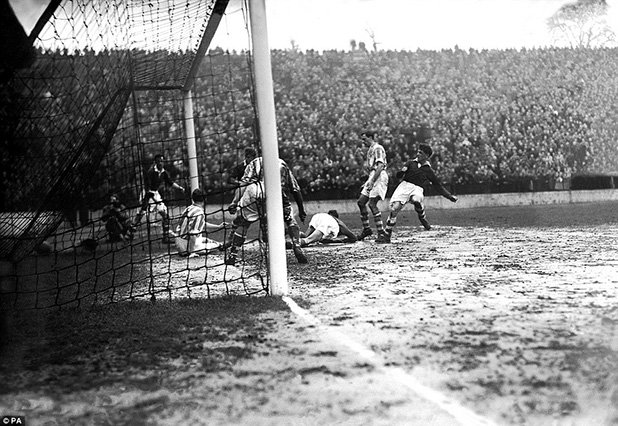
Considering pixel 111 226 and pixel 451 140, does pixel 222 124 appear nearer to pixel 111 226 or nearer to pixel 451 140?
pixel 451 140

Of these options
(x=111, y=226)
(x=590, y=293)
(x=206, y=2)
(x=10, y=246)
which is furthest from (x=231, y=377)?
(x=111, y=226)

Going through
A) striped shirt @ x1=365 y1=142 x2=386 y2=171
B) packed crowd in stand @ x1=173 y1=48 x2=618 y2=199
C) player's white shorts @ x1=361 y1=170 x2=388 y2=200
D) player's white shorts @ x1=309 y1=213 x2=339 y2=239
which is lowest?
player's white shorts @ x1=309 y1=213 x2=339 y2=239

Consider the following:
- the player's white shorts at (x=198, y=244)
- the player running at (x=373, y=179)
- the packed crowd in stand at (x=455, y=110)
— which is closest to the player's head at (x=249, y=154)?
the player's white shorts at (x=198, y=244)

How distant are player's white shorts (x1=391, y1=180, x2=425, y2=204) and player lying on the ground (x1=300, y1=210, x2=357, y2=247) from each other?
46.6 inches

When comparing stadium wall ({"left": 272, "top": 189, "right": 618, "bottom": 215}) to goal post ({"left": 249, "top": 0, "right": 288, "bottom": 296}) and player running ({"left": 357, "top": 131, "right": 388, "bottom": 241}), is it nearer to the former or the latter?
player running ({"left": 357, "top": 131, "right": 388, "bottom": 241})

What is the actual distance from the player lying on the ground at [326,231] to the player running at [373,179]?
56 centimetres

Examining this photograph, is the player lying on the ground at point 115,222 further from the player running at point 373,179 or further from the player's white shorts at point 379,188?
the player's white shorts at point 379,188

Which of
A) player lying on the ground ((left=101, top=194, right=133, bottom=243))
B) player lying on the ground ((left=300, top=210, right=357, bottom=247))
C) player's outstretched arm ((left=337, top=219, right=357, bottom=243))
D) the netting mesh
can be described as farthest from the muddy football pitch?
player lying on the ground ((left=101, top=194, right=133, bottom=243))

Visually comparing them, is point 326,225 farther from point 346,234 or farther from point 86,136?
point 86,136

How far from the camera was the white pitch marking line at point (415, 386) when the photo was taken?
9.05ft

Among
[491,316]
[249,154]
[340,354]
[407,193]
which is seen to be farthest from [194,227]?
[340,354]

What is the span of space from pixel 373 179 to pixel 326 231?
1.40m

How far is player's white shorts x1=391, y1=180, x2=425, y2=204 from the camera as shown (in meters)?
→ 11.4

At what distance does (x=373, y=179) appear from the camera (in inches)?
443
